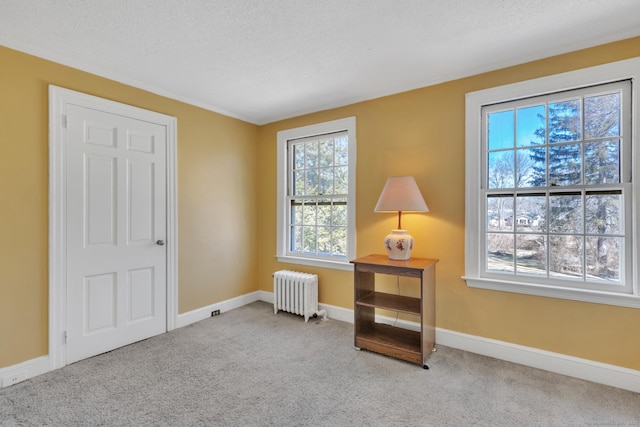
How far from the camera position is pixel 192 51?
2.29m

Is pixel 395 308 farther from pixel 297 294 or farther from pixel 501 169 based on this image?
pixel 501 169

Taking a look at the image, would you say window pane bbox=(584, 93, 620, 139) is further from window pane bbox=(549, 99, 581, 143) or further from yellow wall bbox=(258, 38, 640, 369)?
yellow wall bbox=(258, 38, 640, 369)

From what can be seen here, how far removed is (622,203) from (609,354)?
108cm

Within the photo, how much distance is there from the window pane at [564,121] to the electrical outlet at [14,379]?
4385 mm

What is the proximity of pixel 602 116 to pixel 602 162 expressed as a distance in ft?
1.12

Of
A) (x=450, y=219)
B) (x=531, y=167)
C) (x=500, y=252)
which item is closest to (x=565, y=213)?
(x=531, y=167)

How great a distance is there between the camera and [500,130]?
101 inches

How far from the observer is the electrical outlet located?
2084mm

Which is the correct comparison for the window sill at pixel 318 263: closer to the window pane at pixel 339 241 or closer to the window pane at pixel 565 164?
the window pane at pixel 339 241

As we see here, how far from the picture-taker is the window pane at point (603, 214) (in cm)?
214

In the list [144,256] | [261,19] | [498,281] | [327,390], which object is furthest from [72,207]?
[498,281]

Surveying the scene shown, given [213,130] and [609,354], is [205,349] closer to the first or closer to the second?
[213,130]

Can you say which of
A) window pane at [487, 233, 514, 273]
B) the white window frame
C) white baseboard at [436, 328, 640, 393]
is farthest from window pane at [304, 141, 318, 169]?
white baseboard at [436, 328, 640, 393]

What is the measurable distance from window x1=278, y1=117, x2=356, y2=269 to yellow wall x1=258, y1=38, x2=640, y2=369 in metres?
0.12
